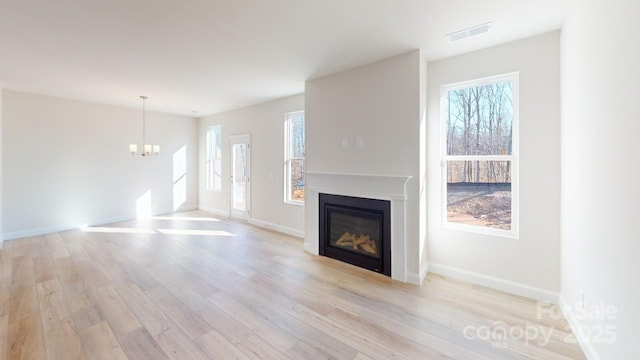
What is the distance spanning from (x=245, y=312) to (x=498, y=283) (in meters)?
2.74

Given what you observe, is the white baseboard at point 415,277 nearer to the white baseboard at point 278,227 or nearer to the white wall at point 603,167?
the white wall at point 603,167

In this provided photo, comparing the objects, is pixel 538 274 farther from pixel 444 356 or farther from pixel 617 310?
pixel 444 356

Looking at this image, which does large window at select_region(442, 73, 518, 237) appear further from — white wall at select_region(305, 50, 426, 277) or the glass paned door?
the glass paned door

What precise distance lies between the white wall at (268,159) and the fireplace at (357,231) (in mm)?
1164

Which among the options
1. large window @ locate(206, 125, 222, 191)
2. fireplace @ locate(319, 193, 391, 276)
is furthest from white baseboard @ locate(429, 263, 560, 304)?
large window @ locate(206, 125, 222, 191)

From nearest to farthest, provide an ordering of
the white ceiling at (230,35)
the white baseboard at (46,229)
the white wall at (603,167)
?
the white wall at (603,167), the white ceiling at (230,35), the white baseboard at (46,229)

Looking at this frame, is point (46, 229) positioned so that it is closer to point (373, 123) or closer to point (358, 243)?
point (358, 243)

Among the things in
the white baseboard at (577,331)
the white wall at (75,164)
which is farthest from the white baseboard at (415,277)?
the white wall at (75,164)

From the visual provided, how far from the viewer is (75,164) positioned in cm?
544

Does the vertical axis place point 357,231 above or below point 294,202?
below

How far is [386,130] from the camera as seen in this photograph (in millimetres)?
3305

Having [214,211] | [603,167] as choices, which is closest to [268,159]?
[214,211]

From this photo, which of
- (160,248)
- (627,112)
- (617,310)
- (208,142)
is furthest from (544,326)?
(208,142)

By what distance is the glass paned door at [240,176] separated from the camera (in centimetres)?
615
